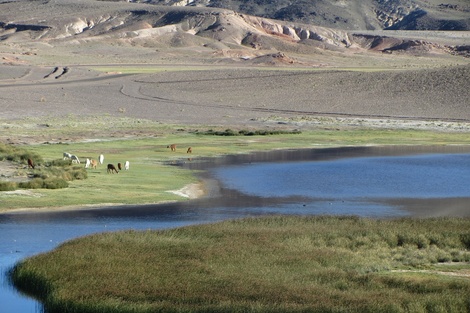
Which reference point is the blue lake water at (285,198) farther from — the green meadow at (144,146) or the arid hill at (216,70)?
the arid hill at (216,70)

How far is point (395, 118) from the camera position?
227 feet

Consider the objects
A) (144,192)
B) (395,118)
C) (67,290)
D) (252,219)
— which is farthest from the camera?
(395,118)

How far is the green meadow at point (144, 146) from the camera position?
29.1 m

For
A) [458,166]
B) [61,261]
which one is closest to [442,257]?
[61,261]

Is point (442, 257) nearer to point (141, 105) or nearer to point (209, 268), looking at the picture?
point (209, 268)

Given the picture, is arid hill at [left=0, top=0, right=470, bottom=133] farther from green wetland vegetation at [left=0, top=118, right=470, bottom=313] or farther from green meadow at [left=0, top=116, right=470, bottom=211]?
green wetland vegetation at [left=0, top=118, right=470, bottom=313]

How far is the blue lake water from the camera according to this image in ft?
74.9

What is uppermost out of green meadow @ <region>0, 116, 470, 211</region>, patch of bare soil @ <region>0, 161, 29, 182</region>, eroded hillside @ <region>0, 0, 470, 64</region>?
patch of bare soil @ <region>0, 161, 29, 182</region>

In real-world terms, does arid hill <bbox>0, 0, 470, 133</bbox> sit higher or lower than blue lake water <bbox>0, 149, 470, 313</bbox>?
lower

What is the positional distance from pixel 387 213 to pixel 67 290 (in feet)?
44.9

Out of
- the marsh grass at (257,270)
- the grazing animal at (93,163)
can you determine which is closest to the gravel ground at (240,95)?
the grazing animal at (93,163)

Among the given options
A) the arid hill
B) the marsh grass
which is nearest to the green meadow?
the arid hill

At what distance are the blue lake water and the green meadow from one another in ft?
4.58

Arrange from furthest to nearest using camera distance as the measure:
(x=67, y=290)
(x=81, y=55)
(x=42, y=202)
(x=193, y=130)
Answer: (x=81, y=55), (x=193, y=130), (x=42, y=202), (x=67, y=290)
